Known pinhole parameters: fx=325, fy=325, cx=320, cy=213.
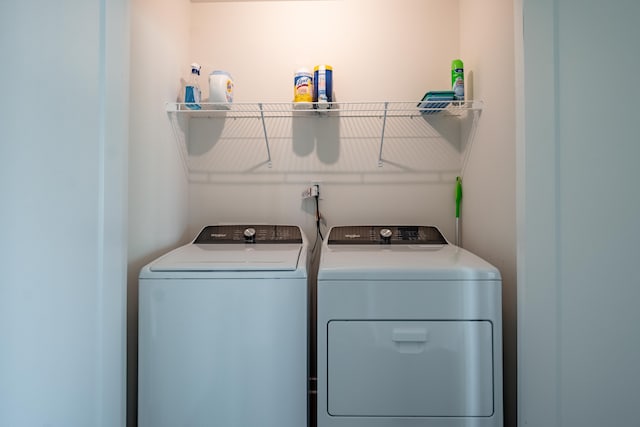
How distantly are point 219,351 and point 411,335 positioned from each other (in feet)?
2.47

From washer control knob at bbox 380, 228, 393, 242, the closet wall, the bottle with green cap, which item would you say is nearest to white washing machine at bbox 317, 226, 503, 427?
washer control knob at bbox 380, 228, 393, 242

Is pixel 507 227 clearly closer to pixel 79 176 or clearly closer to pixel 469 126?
pixel 469 126

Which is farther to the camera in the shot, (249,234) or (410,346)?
(249,234)

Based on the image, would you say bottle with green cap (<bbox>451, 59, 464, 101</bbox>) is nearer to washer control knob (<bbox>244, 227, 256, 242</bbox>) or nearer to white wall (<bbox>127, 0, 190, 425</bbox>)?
washer control knob (<bbox>244, 227, 256, 242</bbox>)

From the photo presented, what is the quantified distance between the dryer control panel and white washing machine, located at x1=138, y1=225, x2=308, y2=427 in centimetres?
62

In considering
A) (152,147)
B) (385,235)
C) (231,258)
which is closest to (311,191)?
(385,235)

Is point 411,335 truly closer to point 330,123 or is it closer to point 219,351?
point 219,351

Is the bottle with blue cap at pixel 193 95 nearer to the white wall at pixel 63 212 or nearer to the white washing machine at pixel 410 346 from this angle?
the white wall at pixel 63 212

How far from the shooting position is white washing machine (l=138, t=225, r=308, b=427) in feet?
4.20

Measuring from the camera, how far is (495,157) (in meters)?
1.57

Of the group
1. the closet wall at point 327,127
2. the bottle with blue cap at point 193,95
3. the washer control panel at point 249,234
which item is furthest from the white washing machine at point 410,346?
the bottle with blue cap at point 193,95

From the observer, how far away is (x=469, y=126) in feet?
6.26

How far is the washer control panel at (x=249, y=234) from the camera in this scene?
184cm

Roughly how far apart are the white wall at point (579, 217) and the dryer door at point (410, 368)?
0.54 ft
